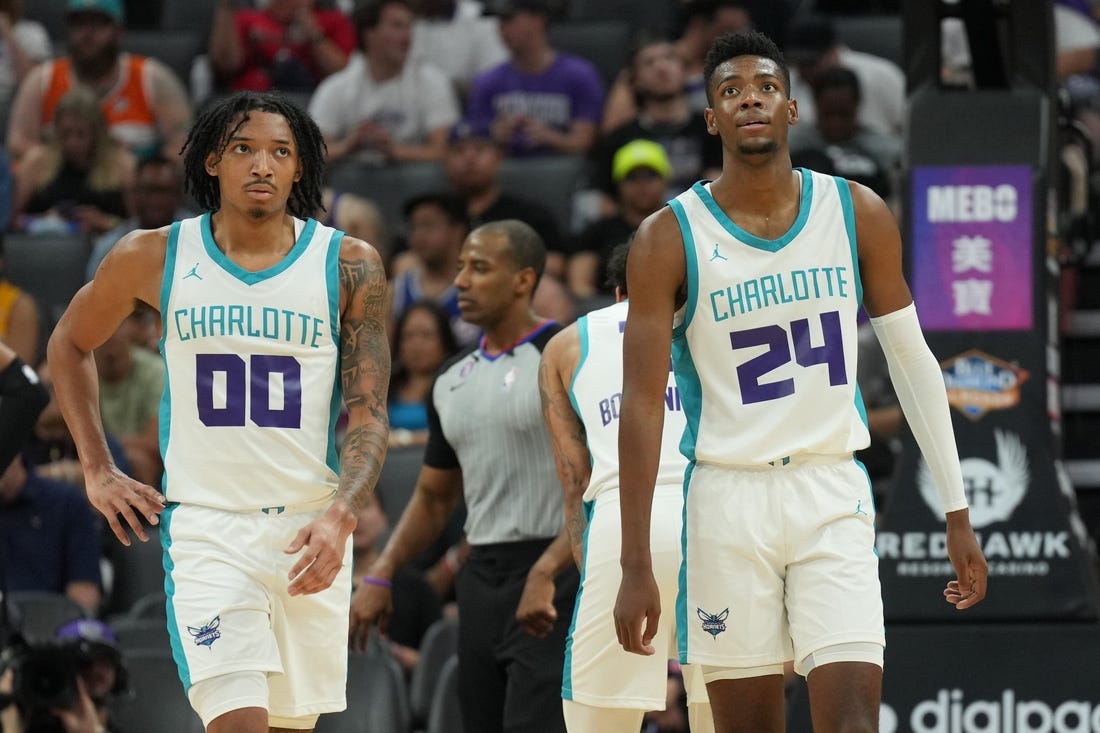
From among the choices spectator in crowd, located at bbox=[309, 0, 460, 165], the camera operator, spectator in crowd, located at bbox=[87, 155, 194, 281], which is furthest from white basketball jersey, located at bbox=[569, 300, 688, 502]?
spectator in crowd, located at bbox=[309, 0, 460, 165]

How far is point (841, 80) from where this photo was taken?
10.2 meters

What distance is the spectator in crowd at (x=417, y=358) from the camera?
358 inches

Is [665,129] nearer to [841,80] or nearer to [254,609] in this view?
[841,80]

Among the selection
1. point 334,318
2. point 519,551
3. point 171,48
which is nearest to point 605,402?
point 519,551

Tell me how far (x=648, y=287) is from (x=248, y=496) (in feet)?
4.01

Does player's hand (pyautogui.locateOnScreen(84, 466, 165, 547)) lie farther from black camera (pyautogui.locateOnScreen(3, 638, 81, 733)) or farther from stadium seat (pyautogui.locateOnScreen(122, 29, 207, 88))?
stadium seat (pyautogui.locateOnScreen(122, 29, 207, 88))

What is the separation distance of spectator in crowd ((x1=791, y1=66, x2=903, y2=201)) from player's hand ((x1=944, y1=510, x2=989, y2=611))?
5437mm

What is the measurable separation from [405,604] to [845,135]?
13.0 feet

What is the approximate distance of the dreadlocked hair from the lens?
5.08 m

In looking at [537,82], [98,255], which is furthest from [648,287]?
[537,82]

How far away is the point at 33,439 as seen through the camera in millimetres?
9039

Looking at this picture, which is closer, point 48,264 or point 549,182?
point 48,264

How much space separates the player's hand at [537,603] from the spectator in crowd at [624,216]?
406cm

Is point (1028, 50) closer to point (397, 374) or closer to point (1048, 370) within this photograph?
point (1048, 370)
